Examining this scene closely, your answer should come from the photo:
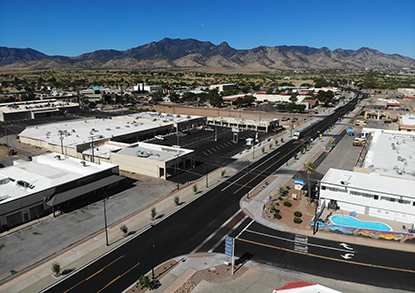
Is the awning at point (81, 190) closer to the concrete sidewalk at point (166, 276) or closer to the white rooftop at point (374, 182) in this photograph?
the concrete sidewalk at point (166, 276)

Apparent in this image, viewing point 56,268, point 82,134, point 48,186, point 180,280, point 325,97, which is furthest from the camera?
point 325,97

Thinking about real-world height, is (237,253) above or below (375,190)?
below

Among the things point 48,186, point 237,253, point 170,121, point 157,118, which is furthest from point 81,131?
point 237,253

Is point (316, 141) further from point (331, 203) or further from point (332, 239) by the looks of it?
point (332, 239)

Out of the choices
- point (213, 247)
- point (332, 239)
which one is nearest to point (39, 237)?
point (213, 247)

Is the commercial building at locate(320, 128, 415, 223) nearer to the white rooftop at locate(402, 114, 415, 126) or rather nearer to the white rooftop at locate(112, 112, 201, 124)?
the white rooftop at locate(402, 114, 415, 126)

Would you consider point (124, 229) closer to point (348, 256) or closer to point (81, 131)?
point (348, 256)
